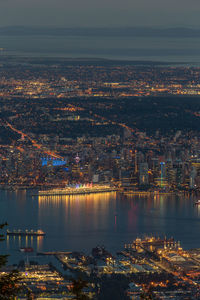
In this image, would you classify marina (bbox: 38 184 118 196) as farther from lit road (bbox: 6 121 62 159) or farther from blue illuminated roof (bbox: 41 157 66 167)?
lit road (bbox: 6 121 62 159)

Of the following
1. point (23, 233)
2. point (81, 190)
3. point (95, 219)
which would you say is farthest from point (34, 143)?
point (23, 233)

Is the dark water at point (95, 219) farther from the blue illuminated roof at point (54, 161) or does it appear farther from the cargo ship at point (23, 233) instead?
the blue illuminated roof at point (54, 161)

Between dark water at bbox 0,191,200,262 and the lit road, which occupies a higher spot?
the lit road

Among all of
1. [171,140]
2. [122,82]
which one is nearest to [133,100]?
[122,82]

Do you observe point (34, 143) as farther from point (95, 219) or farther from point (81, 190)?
point (95, 219)

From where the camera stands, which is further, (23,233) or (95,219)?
(95,219)

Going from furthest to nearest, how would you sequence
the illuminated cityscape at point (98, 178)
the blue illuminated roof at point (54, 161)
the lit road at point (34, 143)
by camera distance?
the lit road at point (34, 143) → the blue illuminated roof at point (54, 161) → the illuminated cityscape at point (98, 178)

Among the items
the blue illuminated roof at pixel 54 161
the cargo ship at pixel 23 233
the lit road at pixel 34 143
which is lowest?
the cargo ship at pixel 23 233

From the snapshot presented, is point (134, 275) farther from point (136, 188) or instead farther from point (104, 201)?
point (136, 188)
